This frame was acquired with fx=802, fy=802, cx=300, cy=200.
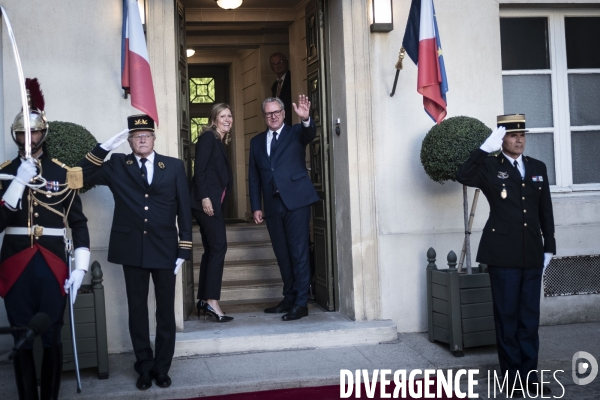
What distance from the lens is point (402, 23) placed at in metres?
6.69

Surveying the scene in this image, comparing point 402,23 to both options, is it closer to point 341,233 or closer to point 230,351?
point 341,233

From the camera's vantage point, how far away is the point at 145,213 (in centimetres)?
523

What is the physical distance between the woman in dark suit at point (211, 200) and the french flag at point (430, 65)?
1.66 m

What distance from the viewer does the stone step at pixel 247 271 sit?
802 cm

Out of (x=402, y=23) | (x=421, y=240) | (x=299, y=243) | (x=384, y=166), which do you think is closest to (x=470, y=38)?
(x=402, y=23)

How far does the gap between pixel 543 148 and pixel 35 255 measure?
183 inches

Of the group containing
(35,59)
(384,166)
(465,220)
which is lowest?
(465,220)

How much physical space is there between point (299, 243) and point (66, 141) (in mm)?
2153

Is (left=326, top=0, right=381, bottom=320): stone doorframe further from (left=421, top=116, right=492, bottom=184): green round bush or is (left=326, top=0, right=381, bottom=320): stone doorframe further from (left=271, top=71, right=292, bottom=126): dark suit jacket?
(left=271, top=71, right=292, bottom=126): dark suit jacket

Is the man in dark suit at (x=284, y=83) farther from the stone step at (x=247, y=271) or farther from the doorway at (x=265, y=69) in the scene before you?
the stone step at (x=247, y=271)

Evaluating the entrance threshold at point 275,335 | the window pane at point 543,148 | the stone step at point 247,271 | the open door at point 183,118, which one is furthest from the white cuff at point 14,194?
the window pane at point 543,148

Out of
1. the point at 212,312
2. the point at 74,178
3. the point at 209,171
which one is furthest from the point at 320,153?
the point at 74,178

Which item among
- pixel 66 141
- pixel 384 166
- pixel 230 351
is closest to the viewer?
pixel 66 141

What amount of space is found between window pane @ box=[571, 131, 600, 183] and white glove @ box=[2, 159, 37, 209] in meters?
4.93
